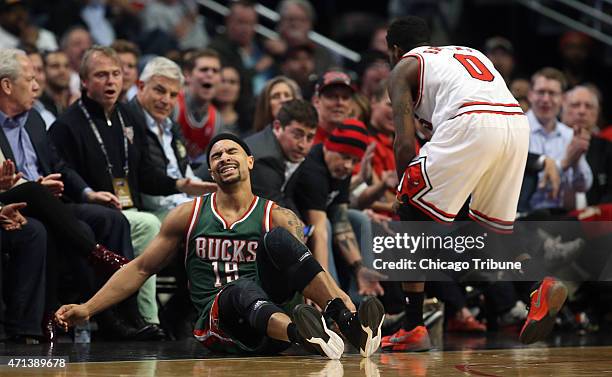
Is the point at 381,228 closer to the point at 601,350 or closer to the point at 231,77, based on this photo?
the point at 601,350

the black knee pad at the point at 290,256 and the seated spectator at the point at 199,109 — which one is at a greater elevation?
the seated spectator at the point at 199,109

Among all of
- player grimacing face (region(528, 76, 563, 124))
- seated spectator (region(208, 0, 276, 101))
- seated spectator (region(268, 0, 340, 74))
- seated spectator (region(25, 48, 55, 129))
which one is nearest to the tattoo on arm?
seated spectator (region(25, 48, 55, 129))

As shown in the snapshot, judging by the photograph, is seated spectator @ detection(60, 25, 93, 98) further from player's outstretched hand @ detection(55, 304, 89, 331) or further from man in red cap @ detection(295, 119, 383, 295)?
player's outstretched hand @ detection(55, 304, 89, 331)

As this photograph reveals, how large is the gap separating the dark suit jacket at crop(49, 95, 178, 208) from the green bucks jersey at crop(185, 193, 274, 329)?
1446mm

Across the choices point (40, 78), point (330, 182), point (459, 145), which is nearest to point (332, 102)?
point (330, 182)

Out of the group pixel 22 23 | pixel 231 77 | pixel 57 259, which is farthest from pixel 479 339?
pixel 22 23

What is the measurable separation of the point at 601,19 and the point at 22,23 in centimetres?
657

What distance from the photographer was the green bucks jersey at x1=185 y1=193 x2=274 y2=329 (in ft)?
23.1

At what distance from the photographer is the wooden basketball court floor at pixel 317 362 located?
5.86m

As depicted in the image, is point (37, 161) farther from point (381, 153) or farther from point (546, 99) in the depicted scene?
point (546, 99)

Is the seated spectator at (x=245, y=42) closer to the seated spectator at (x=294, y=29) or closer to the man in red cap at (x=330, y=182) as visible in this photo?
the seated spectator at (x=294, y=29)

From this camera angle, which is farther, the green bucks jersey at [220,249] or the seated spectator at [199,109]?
the seated spectator at [199,109]

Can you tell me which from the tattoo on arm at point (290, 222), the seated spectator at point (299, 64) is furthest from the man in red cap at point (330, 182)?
the seated spectator at point (299, 64)

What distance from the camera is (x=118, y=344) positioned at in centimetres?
753
